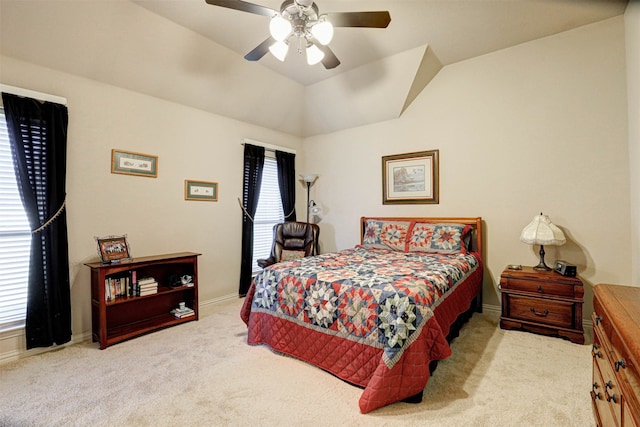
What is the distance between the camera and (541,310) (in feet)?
9.19

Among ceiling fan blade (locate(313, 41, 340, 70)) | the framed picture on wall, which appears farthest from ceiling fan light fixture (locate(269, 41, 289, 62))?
the framed picture on wall

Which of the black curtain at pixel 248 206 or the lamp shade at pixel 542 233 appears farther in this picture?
the black curtain at pixel 248 206

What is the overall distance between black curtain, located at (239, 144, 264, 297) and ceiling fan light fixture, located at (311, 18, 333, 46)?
2.34 metres

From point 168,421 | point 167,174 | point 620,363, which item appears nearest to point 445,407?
point 620,363

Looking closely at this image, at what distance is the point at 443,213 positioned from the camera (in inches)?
152

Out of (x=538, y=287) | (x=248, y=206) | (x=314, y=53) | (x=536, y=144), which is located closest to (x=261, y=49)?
(x=314, y=53)

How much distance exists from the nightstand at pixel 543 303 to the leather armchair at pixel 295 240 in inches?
91.6

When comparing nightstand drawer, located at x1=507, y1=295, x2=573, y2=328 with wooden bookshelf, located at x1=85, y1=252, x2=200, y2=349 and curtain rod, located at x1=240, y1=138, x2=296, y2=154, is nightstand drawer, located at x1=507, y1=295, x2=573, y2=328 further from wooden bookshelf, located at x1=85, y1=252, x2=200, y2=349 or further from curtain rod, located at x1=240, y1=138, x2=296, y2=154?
curtain rod, located at x1=240, y1=138, x2=296, y2=154

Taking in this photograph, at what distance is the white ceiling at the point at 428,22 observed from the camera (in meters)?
2.68

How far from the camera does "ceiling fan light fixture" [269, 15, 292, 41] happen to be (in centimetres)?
205

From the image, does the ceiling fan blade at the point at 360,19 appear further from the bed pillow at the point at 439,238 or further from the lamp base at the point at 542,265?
the lamp base at the point at 542,265

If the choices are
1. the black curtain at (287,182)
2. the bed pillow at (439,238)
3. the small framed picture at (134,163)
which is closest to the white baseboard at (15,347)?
the small framed picture at (134,163)

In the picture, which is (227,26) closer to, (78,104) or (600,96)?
(78,104)

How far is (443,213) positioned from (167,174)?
3.48 metres
